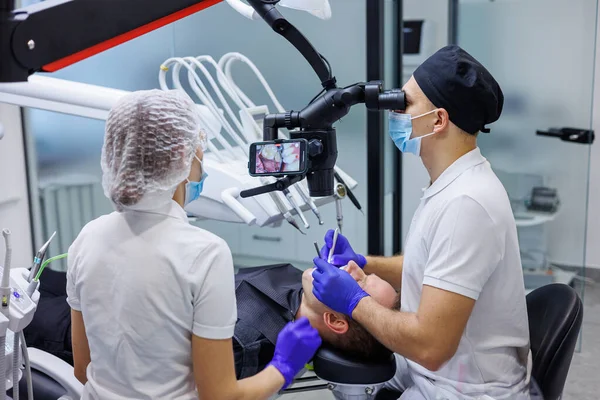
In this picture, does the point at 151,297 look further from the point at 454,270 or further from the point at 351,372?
the point at 454,270

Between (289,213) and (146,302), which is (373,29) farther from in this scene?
(146,302)

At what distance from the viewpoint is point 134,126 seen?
3.72ft

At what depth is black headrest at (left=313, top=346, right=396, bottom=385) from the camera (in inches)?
55.2

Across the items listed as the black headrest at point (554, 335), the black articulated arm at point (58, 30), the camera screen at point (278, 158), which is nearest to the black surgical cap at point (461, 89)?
the camera screen at point (278, 158)

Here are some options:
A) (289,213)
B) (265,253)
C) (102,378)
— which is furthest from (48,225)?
(102,378)

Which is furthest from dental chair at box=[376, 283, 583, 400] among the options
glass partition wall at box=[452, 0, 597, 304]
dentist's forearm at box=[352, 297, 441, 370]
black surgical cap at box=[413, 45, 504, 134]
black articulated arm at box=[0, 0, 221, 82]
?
glass partition wall at box=[452, 0, 597, 304]

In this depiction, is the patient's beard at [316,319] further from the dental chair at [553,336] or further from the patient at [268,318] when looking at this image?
the dental chair at [553,336]

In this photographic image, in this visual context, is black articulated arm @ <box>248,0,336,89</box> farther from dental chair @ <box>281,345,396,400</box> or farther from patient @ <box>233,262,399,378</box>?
dental chair @ <box>281,345,396,400</box>

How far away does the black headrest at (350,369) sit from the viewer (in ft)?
4.60

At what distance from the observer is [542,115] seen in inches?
121

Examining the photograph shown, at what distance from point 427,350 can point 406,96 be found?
23.2 inches

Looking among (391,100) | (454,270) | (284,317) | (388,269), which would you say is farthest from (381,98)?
(284,317)

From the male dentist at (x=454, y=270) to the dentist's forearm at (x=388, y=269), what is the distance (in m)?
0.26

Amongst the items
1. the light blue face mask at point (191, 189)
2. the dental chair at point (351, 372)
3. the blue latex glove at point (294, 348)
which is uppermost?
the light blue face mask at point (191, 189)
